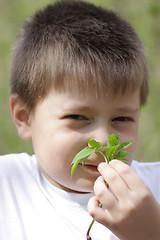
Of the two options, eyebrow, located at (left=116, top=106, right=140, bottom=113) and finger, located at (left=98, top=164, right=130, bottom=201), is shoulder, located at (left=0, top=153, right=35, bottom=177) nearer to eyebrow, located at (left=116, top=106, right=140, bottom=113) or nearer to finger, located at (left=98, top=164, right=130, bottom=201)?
eyebrow, located at (left=116, top=106, right=140, bottom=113)

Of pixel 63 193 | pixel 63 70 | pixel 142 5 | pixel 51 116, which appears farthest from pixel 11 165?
pixel 142 5

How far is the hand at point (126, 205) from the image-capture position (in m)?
1.14

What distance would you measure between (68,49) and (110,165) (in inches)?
25.8

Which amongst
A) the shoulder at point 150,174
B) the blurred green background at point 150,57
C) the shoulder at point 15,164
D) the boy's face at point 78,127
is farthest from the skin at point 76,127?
the blurred green background at point 150,57

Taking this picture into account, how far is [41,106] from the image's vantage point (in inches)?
65.0

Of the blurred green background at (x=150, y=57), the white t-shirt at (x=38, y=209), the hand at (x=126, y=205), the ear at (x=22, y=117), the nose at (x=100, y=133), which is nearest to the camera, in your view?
the hand at (x=126, y=205)

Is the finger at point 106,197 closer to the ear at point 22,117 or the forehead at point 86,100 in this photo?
the forehead at point 86,100

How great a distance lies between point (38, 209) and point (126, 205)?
2.17ft

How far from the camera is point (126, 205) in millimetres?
1147

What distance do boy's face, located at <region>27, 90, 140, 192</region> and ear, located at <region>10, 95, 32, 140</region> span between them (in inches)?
7.6

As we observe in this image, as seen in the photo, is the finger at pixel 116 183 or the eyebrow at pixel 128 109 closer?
the finger at pixel 116 183

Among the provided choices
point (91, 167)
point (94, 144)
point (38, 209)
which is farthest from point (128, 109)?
point (38, 209)

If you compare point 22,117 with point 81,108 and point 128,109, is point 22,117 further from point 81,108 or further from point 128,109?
point 128,109

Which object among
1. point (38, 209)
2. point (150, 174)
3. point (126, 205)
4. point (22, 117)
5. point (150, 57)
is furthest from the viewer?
point (150, 57)
